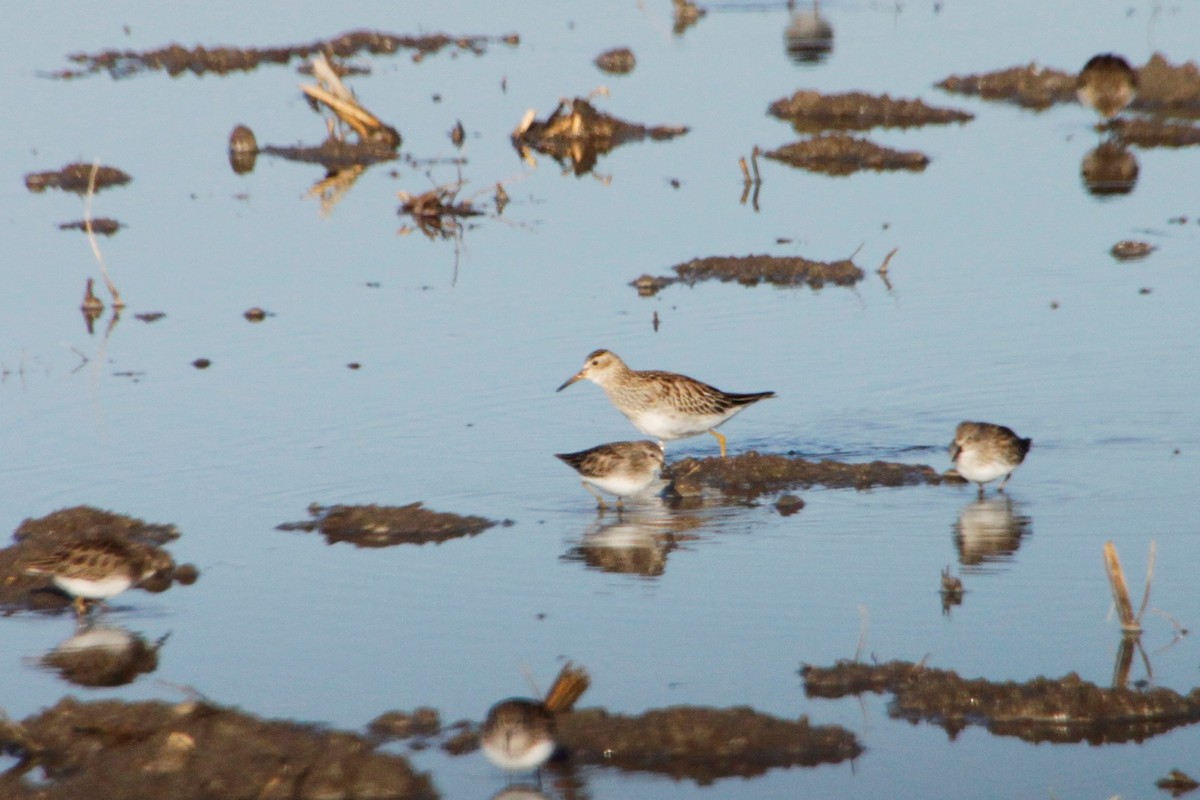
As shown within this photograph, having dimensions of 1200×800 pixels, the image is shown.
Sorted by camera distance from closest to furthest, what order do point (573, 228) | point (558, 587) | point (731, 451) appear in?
point (558, 587)
point (731, 451)
point (573, 228)

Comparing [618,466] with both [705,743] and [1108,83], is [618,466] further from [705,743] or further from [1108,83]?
[1108,83]

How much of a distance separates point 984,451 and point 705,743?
16.5 feet

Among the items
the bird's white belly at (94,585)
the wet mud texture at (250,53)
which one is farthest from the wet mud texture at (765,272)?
the wet mud texture at (250,53)

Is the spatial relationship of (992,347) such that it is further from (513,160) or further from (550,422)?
(513,160)

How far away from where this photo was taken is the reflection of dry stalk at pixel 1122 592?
10203 millimetres

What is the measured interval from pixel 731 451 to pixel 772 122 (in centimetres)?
1707

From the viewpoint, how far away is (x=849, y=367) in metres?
17.2

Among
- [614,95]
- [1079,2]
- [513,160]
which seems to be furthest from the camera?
[1079,2]

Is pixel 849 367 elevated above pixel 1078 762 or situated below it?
above

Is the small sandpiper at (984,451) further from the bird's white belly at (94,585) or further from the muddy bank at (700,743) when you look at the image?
the bird's white belly at (94,585)

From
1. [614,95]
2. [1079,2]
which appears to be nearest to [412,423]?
[614,95]

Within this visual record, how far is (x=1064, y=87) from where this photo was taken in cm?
3325

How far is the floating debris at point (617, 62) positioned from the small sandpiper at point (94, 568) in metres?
27.1

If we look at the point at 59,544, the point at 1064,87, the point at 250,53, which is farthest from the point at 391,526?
the point at 250,53
